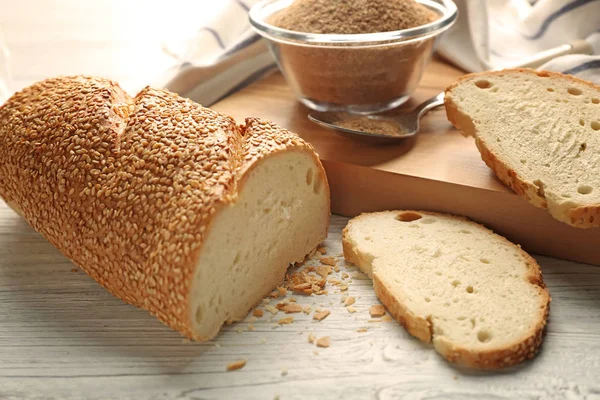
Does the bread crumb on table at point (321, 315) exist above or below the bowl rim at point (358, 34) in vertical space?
below

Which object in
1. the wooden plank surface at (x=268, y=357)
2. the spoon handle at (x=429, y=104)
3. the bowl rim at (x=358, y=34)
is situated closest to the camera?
the wooden plank surface at (x=268, y=357)

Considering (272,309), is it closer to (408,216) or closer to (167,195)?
(167,195)

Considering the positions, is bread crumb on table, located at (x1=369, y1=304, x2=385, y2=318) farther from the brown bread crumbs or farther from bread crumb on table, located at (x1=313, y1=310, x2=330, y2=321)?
the brown bread crumbs

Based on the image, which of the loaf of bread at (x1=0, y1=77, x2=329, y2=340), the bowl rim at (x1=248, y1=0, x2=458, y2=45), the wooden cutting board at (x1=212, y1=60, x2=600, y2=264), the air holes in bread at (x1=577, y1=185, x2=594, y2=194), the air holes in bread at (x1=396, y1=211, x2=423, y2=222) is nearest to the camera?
the loaf of bread at (x1=0, y1=77, x2=329, y2=340)

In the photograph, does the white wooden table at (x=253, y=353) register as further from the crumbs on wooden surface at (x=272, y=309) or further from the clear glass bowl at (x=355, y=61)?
the clear glass bowl at (x=355, y=61)

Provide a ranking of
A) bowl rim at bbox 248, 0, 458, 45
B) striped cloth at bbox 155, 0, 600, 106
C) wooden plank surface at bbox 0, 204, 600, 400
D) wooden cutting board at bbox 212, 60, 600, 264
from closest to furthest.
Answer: wooden plank surface at bbox 0, 204, 600, 400
wooden cutting board at bbox 212, 60, 600, 264
bowl rim at bbox 248, 0, 458, 45
striped cloth at bbox 155, 0, 600, 106

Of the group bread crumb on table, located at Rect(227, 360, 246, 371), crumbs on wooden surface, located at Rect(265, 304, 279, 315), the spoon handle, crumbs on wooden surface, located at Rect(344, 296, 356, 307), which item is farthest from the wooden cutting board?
bread crumb on table, located at Rect(227, 360, 246, 371)

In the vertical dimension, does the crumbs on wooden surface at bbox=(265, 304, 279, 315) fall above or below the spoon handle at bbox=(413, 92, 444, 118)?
below

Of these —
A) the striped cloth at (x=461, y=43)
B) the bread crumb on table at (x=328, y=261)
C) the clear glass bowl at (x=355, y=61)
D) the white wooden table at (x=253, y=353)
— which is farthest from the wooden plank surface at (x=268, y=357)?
the striped cloth at (x=461, y=43)
